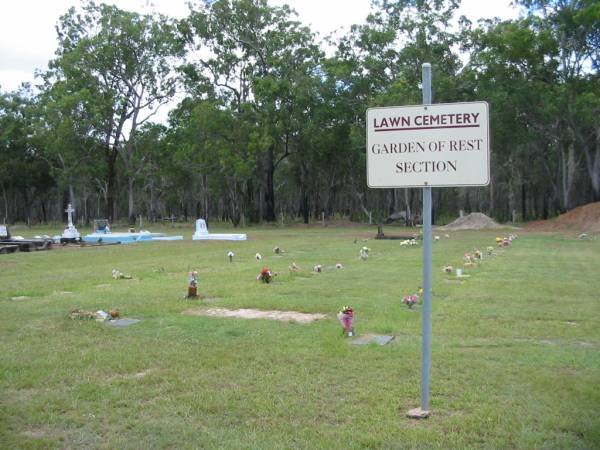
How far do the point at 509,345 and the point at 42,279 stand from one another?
10.1 m

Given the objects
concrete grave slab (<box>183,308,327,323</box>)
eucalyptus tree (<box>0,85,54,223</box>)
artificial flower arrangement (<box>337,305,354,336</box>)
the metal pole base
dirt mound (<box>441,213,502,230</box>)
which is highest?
eucalyptus tree (<box>0,85,54,223</box>)

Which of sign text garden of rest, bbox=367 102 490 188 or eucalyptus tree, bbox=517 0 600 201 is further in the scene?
eucalyptus tree, bbox=517 0 600 201

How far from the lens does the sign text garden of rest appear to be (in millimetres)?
4219

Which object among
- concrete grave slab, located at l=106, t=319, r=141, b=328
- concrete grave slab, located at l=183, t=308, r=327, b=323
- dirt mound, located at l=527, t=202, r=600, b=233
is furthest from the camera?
dirt mound, located at l=527, t=202, r=600, b=233

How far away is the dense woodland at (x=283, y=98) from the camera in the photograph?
133 feet

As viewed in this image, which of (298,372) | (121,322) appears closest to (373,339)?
(298,372)

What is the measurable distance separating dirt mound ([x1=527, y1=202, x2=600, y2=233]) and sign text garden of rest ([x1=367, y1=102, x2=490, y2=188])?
32543 mm

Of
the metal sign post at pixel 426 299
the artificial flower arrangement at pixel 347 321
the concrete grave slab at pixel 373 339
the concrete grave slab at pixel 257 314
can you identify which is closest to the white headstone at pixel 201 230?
the concrete grave slab at pixel 257 314

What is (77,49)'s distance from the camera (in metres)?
49.2

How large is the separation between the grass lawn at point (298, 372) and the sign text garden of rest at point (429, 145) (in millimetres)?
1694

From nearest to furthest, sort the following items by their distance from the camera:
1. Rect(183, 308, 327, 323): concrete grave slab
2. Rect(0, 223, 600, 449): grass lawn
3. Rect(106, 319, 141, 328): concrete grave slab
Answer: Rect(0, 223, 600, 449): grass lawn → Rect(106, 319, 141, 328): concrete grave slab → Rect(183, 308, 327, 323): concrete grave slab

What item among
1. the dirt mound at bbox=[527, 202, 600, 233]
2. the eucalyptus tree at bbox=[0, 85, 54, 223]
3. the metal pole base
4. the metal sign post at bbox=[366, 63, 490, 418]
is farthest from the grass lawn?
the eucalyptus tree at bbox=[0, 85, 54, 223]

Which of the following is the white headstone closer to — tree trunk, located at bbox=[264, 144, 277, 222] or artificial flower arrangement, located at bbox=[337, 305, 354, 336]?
tree trunk, located at bbox=[264, 144, 277, 222]

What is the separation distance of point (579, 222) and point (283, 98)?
22.3m
